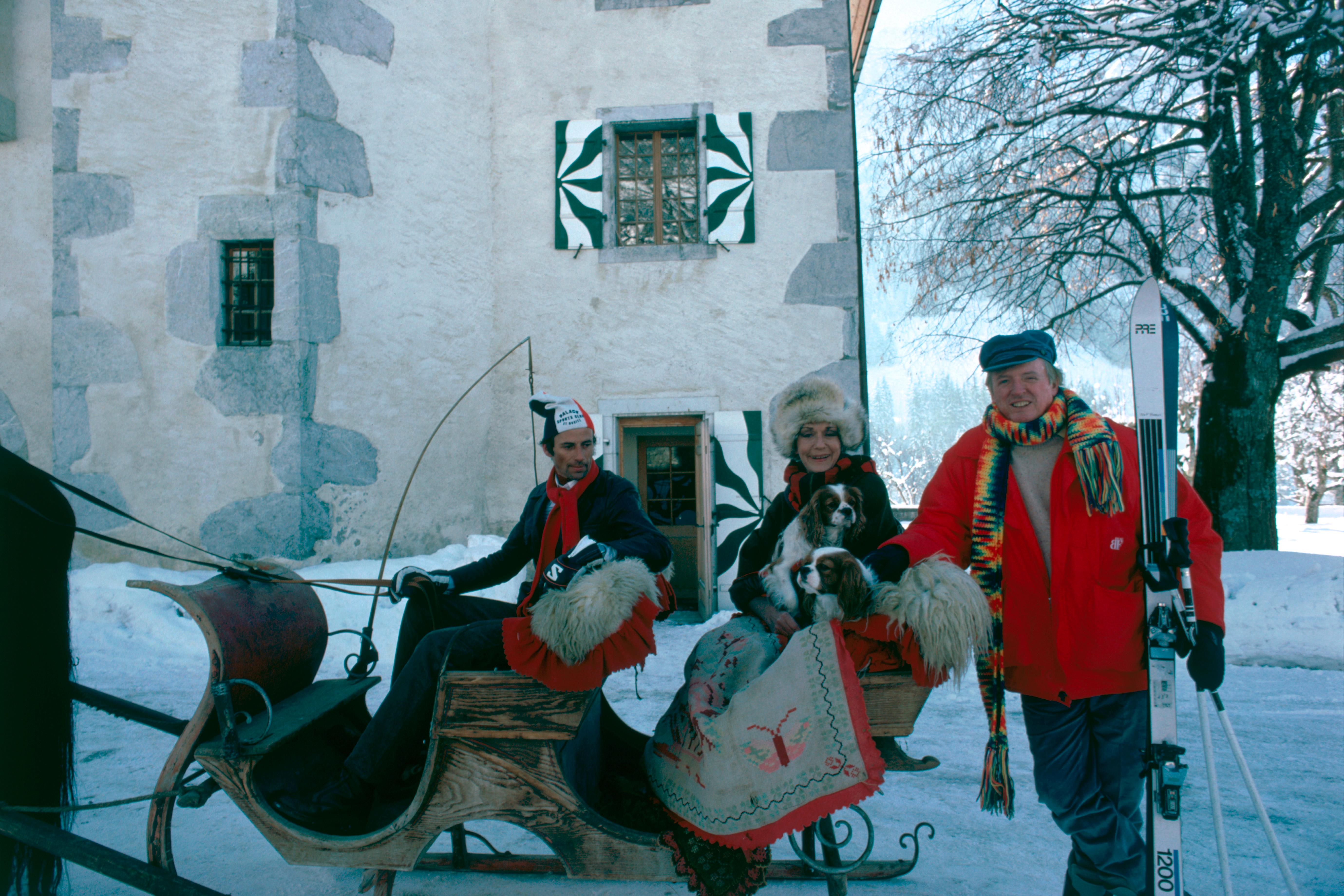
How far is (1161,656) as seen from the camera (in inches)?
80.2

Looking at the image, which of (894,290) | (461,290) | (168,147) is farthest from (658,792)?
(894,290)

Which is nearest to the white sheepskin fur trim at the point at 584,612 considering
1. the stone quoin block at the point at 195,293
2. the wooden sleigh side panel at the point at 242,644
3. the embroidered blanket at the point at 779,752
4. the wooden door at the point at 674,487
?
the embroidered blanket at the point at 779,752

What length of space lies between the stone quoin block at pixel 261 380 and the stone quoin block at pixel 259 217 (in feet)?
3.54

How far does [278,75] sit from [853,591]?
742 centimetres

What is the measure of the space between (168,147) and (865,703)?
26.5ft

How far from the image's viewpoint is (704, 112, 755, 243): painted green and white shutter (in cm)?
749

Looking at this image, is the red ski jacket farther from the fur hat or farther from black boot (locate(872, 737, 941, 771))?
the fur hat

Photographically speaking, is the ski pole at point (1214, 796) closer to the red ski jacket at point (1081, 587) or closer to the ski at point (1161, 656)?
the ski at point (1161, 656)

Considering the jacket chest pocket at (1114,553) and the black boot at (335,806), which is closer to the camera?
the jacket chest pocket at (1114,553)

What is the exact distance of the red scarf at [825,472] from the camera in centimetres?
268

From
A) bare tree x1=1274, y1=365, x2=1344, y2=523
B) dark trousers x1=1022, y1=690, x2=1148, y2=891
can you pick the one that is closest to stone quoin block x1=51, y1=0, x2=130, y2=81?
dark trousers x1=1022, y1=690, x2=1148, y2=891

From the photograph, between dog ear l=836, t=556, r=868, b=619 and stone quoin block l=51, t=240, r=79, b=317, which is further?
stone quoin block l=51, t=240, r=79, b=317

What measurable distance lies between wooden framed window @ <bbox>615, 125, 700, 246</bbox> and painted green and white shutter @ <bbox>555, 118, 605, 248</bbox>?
313mm

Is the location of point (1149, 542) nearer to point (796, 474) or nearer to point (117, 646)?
point (796, 474)
